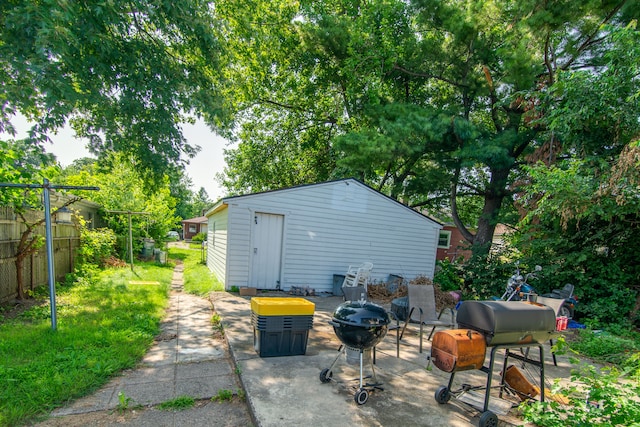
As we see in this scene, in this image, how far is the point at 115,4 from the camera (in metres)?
4.95

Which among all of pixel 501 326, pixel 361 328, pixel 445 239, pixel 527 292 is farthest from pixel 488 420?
pixel 445 239

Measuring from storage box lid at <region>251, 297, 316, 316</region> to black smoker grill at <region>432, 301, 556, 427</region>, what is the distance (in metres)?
1.58

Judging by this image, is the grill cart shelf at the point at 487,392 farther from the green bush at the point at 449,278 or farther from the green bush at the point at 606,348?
the green bush at the point at 449,278

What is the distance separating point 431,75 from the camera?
10531mm

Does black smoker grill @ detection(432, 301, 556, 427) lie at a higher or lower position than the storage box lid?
higher

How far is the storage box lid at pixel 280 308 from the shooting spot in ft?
12.1

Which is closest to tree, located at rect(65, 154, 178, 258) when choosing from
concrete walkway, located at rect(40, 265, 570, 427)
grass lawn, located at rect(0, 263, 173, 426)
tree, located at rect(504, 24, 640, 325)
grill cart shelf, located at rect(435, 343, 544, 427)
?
grass lawn, located at rect(0, 263, 173, 426)

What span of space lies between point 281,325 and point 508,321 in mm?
2426

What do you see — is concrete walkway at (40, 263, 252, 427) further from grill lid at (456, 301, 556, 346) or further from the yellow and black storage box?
grill lid at (456, 301, 556, 346)

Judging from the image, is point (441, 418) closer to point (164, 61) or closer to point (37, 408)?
point (37, 408)

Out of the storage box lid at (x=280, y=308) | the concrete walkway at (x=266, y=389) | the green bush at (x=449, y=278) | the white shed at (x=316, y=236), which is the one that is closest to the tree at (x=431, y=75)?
the green bush at (x=449, y=278)

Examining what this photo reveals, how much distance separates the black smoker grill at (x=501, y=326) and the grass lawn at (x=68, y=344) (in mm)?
3444

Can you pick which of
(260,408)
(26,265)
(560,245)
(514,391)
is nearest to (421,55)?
(560,245)

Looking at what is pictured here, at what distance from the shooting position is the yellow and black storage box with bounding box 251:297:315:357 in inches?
147
